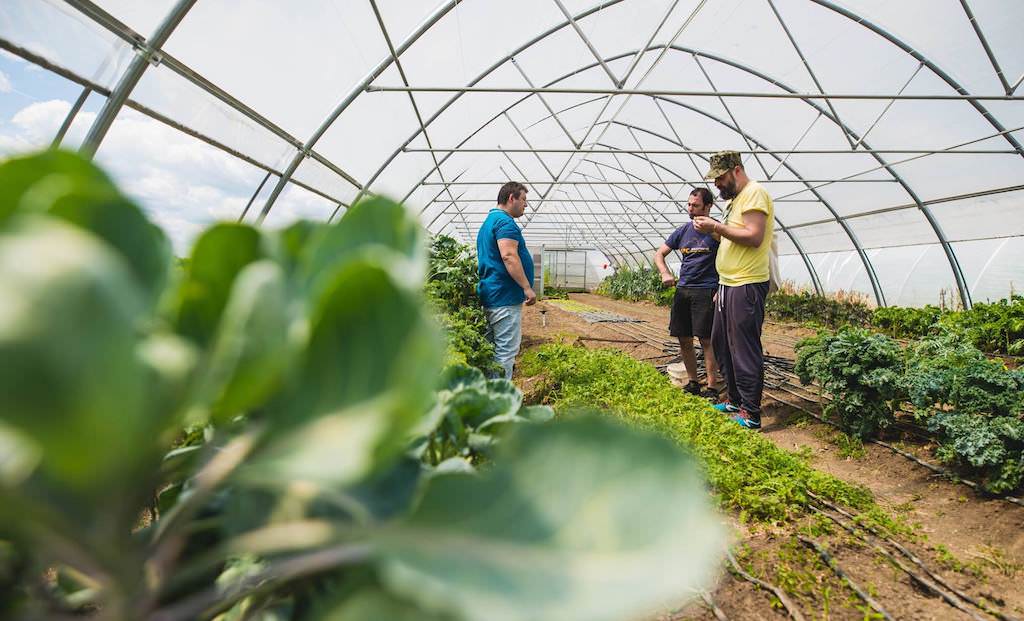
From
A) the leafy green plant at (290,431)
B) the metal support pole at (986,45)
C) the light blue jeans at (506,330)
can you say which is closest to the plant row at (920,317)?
the metal support pole at (986,45)

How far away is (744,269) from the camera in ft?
12.8

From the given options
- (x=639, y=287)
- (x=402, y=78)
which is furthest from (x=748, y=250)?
(x=639, y=287)

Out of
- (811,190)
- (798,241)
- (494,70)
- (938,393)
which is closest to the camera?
(938,393)

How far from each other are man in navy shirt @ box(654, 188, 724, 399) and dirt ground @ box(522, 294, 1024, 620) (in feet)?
4.23

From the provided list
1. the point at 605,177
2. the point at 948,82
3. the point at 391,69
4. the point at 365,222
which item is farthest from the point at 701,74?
the point at 365,222

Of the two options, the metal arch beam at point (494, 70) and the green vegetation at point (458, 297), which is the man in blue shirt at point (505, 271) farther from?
the metal arch beam at point (494, 70)

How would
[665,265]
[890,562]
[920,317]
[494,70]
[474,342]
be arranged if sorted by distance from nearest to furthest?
[890,562]
[474,342]
[665,265]
[494,70]
[920,317]

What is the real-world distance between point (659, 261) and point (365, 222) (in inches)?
207

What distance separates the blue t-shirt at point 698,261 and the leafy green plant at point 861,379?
3.81 feet

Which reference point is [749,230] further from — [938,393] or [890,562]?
[890,562]

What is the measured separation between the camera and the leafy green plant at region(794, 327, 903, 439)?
12.8 ft

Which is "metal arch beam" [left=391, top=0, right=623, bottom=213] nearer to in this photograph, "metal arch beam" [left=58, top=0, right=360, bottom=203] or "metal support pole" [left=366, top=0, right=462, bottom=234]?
"metal support pole" [left=366, top=0, right=462, bottom=234]

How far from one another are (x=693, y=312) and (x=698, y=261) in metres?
0.50

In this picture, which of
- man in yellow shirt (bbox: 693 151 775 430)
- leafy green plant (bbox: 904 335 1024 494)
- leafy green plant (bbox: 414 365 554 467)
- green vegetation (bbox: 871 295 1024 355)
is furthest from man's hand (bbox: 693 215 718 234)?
green vegetation (bbox: 871 295 1024 355)
